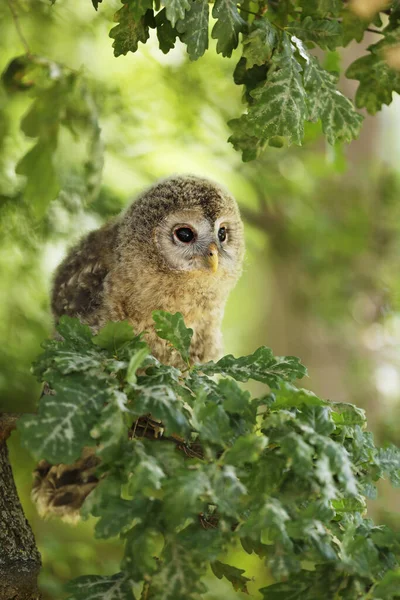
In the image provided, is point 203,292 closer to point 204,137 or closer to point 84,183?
point 84,183

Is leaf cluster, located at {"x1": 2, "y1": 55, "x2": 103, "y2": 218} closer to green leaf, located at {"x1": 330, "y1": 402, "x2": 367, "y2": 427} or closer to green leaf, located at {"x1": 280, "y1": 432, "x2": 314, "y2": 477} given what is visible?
green leaf, located at {"x1": 330, "y1": 402, "x2": 367, "y2": 427}

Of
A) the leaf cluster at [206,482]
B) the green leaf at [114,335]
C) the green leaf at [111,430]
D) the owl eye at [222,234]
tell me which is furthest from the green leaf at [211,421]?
the owl eye at [222,234]

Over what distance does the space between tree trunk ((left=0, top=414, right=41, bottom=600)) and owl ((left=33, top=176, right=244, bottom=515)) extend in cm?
40

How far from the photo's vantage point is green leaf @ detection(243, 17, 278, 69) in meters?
1.61

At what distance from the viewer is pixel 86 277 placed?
247cm

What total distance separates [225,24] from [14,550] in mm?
1378

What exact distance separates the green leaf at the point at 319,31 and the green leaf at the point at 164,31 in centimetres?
29

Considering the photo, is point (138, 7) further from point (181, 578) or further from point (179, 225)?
point (181, 578)

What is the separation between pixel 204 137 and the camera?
3824 millimetres

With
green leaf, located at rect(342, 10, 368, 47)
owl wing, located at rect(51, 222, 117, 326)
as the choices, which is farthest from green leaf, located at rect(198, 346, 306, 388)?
owl wing, located at rect(51, 222, 117, 326)

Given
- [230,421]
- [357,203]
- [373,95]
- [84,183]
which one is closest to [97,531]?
[230,421]

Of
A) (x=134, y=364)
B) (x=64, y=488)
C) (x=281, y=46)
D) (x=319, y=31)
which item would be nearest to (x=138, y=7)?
(x=281, y=46)

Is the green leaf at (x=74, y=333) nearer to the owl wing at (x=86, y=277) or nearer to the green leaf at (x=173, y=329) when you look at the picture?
the green leaf at (x=173, y=329)

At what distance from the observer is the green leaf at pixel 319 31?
68.1 inches
